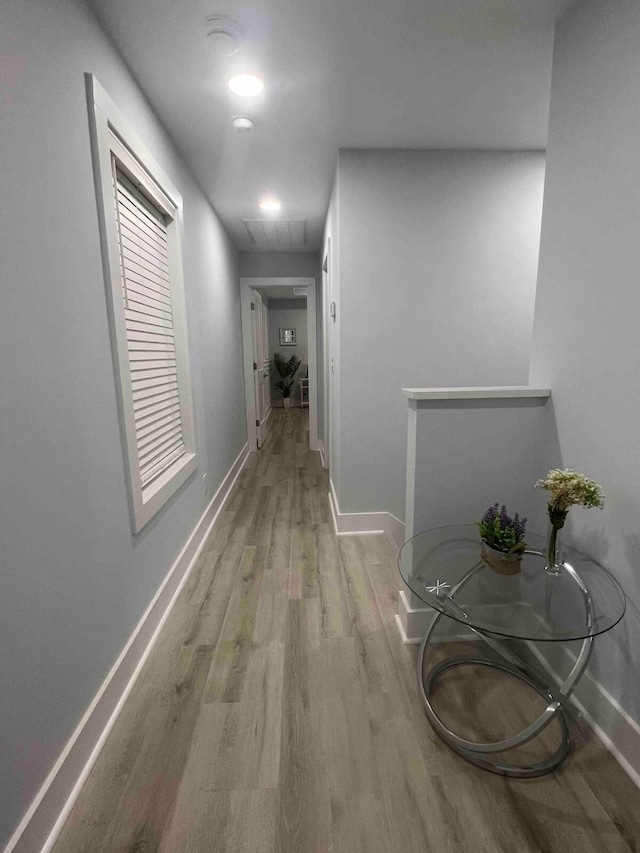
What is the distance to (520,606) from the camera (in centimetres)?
116

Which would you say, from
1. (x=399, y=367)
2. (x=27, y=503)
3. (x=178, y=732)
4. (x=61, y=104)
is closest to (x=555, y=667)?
(x=178, y=732)

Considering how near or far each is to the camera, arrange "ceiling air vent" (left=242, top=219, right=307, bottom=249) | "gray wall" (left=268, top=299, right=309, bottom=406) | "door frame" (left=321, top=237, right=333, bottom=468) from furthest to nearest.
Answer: "gray wall" (left=268, top=299, right=309, bottom=406), "ceiling air vent" (left=242, top=219, right=307, bottom=249), "door frame" (left=321, top=237, right=333, bottom=468)

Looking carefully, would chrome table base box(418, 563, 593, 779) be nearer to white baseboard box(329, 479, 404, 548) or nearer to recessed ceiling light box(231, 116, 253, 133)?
white baseboard box(329, 479, 404, 548)

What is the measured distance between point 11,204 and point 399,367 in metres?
2.00

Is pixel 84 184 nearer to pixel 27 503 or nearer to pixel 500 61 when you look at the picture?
pixel 27 503

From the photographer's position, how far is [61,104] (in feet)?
3.70

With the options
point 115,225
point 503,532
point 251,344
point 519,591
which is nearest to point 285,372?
point 251,344

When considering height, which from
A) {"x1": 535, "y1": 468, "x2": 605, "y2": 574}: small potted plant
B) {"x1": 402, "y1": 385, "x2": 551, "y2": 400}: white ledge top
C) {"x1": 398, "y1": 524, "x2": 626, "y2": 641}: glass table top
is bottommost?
{"x1": 398, "y1": 524, "x2": 626, "y2": 641}: glass table top

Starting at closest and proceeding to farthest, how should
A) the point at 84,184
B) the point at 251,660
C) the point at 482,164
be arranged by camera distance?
the point at 84,184 < the point at 251,660 < the point at 482,164

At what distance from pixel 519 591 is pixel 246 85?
2290 millimetres

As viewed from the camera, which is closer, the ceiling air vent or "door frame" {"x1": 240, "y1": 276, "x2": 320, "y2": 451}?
the ceiling air vent

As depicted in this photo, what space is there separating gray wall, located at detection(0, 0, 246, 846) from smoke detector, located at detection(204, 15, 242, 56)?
39 centimetres

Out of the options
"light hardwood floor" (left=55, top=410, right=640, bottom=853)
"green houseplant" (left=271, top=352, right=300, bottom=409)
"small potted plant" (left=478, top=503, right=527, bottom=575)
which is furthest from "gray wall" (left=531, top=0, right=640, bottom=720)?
"green houseplant" (left=271, top=352, right=300, bottom=409)

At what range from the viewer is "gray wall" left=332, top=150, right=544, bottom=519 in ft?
7.47
